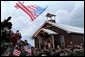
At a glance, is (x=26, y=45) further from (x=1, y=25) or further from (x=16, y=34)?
(x=1, y=25)

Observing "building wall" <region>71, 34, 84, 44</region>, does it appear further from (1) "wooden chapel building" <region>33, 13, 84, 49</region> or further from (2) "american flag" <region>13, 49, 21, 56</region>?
(2) "american flag" <region>13, 49, 21, 56</region>

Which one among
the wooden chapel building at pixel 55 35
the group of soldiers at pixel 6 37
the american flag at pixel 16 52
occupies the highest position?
the group of soldiers at pixel 6 37

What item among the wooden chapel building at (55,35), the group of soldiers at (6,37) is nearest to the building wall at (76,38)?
the wooden chapel building at (55,35)

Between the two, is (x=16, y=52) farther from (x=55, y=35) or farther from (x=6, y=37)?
(x=55, y=35)

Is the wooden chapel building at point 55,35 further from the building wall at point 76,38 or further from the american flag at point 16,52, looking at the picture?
the american flag at point 16,52

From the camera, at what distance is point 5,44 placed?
48.8ft

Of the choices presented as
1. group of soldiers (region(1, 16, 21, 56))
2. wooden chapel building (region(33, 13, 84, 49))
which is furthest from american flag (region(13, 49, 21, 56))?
wooden chapel building (region(33, 13, 84, 49))

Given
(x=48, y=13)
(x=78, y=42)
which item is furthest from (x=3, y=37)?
(x=48, y=13)

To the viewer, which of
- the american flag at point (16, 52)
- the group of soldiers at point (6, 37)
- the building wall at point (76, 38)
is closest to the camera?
the group of soldiers at point (6, 37)

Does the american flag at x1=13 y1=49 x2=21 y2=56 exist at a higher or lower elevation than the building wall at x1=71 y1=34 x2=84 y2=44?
higher

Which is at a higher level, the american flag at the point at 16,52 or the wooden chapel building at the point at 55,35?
the american flag at the point at 16,52

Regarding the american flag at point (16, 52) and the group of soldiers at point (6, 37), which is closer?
the group of soldiers at point (6, 37)

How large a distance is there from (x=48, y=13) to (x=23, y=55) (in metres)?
19.0

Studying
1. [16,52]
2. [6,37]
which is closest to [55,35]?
[16,52]
